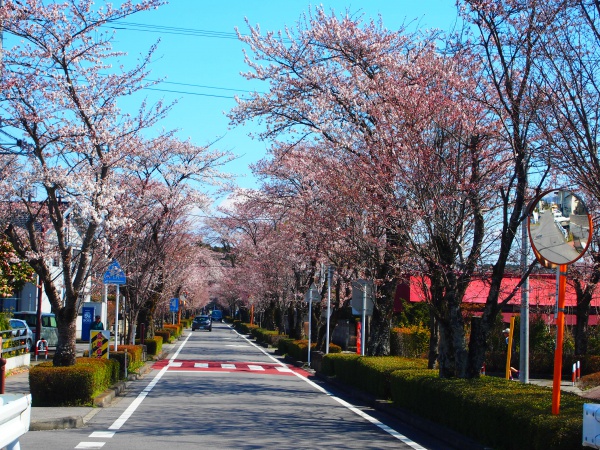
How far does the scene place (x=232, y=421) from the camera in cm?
1327

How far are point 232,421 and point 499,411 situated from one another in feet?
17.5

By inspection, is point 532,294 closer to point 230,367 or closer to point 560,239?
point 230,367

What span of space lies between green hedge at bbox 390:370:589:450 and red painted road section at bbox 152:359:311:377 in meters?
12.5

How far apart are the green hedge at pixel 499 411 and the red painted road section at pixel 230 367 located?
41.0 feet

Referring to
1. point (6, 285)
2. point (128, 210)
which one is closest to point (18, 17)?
point (128, 210)

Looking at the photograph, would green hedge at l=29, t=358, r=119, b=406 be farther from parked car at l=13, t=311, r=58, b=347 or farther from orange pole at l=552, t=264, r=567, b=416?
parked car at l=13, t=311, r=58, b=347

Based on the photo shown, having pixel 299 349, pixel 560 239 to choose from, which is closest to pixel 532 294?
pixel 299 349

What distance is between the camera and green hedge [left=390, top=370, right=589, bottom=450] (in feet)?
26.3

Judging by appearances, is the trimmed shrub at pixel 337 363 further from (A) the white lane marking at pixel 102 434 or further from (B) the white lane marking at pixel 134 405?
(A) the white lane marking at pixel 102 434

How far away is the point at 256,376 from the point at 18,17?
1395 centimetres

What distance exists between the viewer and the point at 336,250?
20.2 metres

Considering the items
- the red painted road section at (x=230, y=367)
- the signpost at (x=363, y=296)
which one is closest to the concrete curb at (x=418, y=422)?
the signpost at (x=363, y=296)

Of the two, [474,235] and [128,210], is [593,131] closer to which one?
[474,235]

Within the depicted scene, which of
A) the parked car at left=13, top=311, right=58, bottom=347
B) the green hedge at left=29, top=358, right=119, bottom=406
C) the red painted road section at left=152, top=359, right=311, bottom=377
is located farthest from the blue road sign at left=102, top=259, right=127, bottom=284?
the parked car at left=13, top=311, right=58, bottom=347
